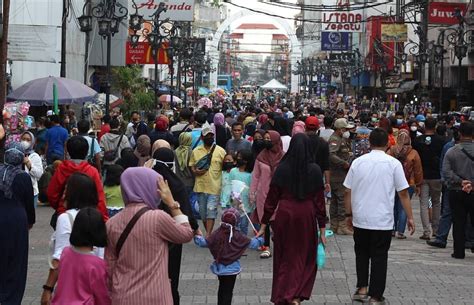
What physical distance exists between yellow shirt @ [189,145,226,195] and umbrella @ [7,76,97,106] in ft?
26.8

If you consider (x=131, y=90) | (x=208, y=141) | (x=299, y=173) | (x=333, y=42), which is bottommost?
(x=299, y=173)

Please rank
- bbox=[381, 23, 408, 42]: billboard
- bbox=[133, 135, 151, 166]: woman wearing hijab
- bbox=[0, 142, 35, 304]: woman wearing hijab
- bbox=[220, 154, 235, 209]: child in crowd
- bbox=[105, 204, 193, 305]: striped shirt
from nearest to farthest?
bbox=[105, 204, 193, 305]: striped shirt
bbox=[0, 142, 35, 304]: woman wearing hijab
bbox=[133, 135, 151, 166]: woman wearing hijab
bbox=[220, 154, 235, 209]: child in crowd
bbox=[381, 23, 408, 42]: billboard

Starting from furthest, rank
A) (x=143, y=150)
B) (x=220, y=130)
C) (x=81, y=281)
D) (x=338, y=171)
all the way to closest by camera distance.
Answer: (x=220, y=130), (x=338, y=171), (x=143, y=150), (x=81, y=281)

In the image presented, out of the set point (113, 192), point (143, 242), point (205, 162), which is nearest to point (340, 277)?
point (205, 162)

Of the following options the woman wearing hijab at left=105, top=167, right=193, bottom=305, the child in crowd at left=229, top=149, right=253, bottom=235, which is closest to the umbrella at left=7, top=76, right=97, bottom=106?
the child in crowd at left=229, top=149, right=253, bottom=235

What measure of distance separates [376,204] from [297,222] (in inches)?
43.5

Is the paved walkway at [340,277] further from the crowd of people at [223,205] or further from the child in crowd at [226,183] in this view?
the child in crowd at [226,183]

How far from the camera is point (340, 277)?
12.0 metres

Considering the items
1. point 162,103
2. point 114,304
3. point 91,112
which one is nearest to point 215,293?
point 114,304

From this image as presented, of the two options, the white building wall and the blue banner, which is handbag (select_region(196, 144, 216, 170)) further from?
the blue banner

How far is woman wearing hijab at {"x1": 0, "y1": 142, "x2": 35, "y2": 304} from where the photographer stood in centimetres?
866

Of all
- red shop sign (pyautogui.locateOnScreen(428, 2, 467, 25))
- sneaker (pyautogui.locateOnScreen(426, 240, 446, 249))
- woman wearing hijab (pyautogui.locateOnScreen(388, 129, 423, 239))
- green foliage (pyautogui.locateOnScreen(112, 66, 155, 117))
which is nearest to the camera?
sneaker (pyautogui.locateOnScreen(426, 240, 446, 249))

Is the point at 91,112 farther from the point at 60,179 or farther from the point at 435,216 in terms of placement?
the point at 60,179

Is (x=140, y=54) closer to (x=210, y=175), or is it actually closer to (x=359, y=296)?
(x=210, y=175)
